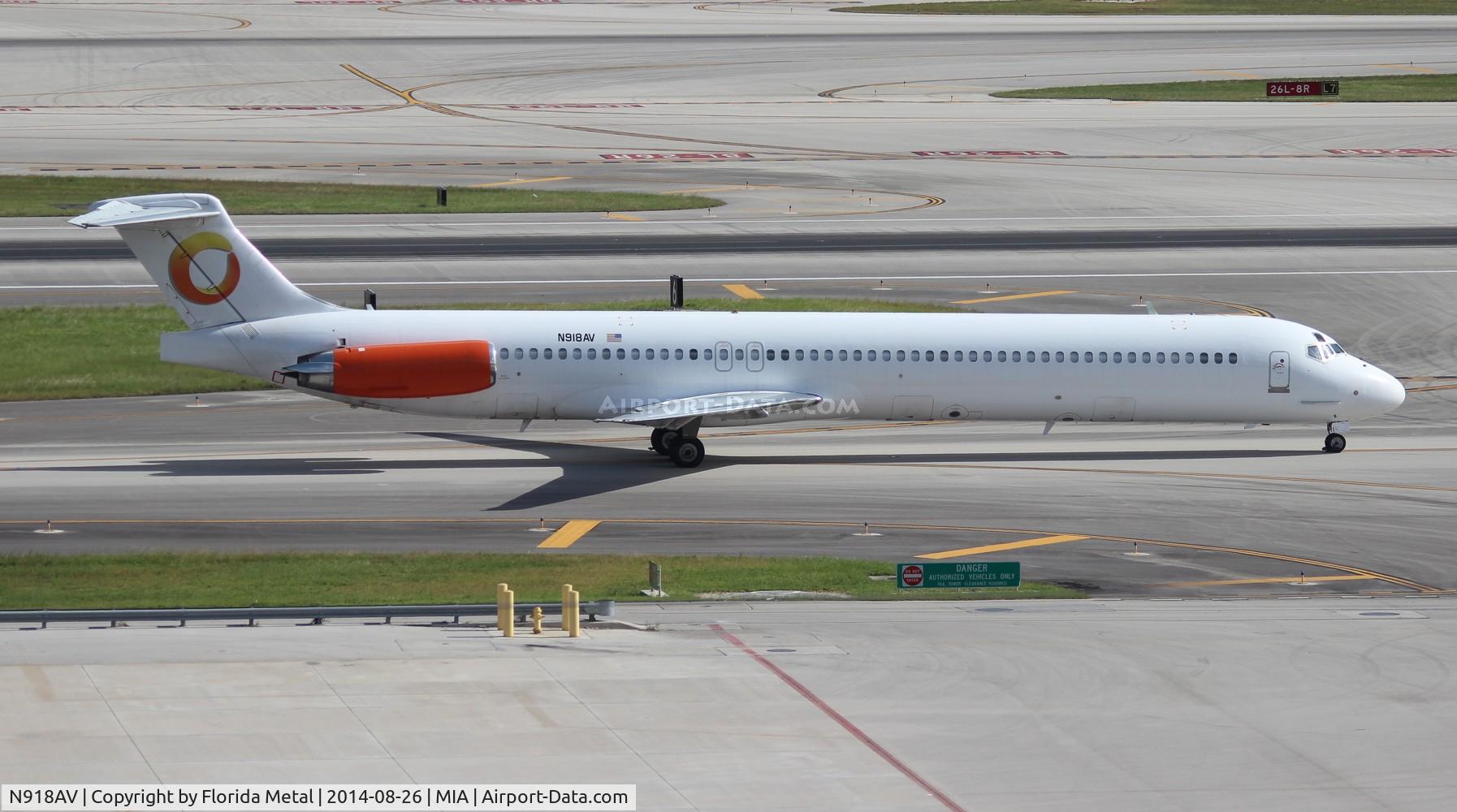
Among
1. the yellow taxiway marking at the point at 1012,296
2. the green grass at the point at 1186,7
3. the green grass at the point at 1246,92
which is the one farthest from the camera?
the green grass at the point at 1186,7

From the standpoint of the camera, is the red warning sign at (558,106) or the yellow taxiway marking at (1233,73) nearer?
the red warning sign at (558,106)

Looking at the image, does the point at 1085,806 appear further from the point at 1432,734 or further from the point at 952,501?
the point at 952,501

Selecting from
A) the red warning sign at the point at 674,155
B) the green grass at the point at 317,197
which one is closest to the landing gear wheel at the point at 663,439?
the green grass at the point at 317,197

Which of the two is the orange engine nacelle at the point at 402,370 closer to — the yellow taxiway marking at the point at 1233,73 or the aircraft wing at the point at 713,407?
the aircraft wing at the point at 713,407

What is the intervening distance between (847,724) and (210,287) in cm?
2347

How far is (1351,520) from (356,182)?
5619 centimetres

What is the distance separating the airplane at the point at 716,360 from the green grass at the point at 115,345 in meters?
9.68

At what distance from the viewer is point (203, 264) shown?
42125 mm

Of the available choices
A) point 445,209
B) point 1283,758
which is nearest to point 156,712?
point 1283,758

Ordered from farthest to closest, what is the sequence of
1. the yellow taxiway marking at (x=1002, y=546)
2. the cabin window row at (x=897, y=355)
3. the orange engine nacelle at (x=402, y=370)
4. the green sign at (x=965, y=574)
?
the cabin window row at (x=897, y=355) < the orange engine nacelle at (x=402, y=370) < the yellow taxiway marking at (x=1002, y=546) < the green sign at (x=965, y=574)

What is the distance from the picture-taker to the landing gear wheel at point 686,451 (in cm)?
4362

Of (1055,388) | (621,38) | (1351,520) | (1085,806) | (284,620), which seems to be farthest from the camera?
(621,38)

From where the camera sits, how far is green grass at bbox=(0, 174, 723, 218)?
77.9 m

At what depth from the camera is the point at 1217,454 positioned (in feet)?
150
